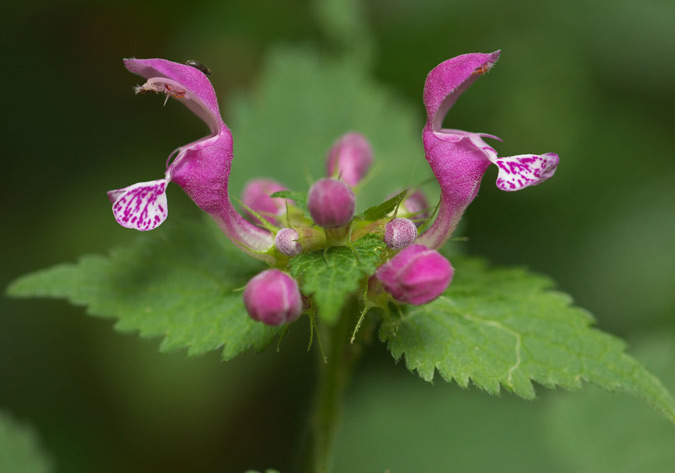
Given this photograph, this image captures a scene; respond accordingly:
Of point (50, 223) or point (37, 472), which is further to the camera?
point (50, 223)

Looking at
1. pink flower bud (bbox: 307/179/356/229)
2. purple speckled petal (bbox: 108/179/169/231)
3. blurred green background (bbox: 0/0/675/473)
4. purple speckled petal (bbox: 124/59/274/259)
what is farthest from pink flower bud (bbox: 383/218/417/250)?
blurred green background (bbox: 0/0/675/473)

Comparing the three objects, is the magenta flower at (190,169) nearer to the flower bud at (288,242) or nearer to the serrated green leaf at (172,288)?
the flower bud at (288,242)

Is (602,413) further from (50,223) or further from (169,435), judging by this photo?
(50,223)

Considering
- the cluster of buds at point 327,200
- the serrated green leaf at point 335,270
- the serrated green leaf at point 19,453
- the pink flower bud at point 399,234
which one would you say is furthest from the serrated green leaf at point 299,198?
the serrated green leaf at point 19,453

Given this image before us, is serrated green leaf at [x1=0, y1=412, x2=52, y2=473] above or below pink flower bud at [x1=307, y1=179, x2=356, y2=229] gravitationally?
below

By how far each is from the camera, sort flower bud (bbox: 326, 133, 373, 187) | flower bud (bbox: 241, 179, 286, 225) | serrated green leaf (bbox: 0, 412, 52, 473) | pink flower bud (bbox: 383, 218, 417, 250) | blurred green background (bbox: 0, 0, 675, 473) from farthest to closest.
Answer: blurred green background (bbox: 0, 0, 675, 473), serrated green leaf (bbox: 0, 412, 52, 473), flower bud (bbox: 326, 133, 373, 187), flower bud (bbox: 241, 179, 286, 225), pink flower bud (bbox: 383, 218, 417, 250)

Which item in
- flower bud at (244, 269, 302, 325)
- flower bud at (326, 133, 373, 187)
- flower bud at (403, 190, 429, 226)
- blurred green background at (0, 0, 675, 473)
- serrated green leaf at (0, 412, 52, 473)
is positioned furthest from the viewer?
blurred green background at (0, 0, 675, 473)

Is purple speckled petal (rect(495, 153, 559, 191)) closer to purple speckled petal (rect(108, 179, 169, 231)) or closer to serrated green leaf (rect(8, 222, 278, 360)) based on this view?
serrated green leaf (rect(8, 222, 278, 360))

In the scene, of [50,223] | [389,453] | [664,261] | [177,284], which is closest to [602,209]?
[664,261]
